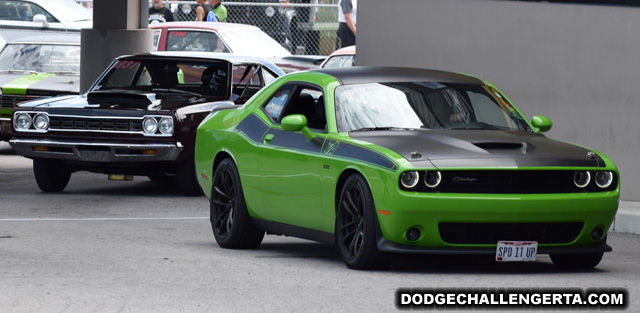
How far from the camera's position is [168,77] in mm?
16188

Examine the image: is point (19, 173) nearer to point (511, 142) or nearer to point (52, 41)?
point (52, 41)

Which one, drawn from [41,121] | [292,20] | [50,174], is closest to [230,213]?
[41,121]

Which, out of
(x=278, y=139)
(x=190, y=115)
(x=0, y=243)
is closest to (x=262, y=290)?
(x=278, y=139)

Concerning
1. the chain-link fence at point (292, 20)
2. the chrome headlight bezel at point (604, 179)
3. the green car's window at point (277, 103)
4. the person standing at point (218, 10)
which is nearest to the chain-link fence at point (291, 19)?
the chain-link fence at point (292, 20)

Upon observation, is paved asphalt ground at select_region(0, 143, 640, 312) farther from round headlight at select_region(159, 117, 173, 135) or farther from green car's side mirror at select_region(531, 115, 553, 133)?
round headlight at select_region(159, 117, 173, 135)

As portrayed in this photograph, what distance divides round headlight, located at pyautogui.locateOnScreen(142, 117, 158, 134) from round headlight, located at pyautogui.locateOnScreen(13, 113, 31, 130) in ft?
4.61

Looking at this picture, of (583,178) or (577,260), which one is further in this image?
(577,260)

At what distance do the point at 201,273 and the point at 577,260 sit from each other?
2.44m

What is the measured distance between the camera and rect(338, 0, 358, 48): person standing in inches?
1081

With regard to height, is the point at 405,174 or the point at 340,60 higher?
the point at 405,174

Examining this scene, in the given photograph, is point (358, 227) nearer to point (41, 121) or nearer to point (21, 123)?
point (41, 121)

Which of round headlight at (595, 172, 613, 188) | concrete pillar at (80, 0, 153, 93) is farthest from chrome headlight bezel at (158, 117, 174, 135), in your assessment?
round headlight at (595, 172, 613, 188)

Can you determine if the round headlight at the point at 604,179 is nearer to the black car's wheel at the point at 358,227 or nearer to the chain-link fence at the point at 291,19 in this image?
the black car's wheel at the point at 358,227

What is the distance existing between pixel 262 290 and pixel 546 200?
182 cm
